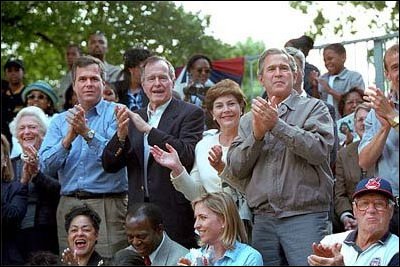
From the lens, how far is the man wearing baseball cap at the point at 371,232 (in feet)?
16.5

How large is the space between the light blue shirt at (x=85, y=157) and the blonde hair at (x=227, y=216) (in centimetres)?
129

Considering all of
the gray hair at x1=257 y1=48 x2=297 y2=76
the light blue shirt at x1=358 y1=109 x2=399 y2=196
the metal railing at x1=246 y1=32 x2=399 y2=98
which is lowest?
the light blue shirt at x1=358 y1=109 x2=399 y2=196

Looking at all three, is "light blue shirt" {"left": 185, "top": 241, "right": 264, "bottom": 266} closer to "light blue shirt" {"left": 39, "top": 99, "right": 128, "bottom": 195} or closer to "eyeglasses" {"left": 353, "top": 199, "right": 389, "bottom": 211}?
"eyeglasses" {"left": 353, "top": 199, "right": 389, "bottom": 211}

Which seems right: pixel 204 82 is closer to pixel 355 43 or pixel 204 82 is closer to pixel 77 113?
pixel 355 43

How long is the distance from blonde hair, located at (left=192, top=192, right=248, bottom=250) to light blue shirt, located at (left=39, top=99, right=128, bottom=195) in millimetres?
1294

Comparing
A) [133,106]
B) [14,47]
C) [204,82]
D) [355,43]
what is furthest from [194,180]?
[14,47]

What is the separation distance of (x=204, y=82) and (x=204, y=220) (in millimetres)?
4017

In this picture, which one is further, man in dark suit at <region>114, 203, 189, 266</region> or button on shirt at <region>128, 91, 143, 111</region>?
button on shirt at <region>128, 91, 143, 111</region>

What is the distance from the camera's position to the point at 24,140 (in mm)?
7207

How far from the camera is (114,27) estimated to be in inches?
602

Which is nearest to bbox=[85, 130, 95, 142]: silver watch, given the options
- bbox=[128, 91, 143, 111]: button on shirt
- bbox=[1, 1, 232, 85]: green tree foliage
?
bbox=[128, 91, 143, 111]: button on shirt

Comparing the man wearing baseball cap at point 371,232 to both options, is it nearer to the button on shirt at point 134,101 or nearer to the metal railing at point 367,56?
the button on shirt at point 134,101

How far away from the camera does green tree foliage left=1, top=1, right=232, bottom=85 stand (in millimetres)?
14727

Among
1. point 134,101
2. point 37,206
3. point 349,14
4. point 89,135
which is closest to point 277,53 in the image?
point 89,135
